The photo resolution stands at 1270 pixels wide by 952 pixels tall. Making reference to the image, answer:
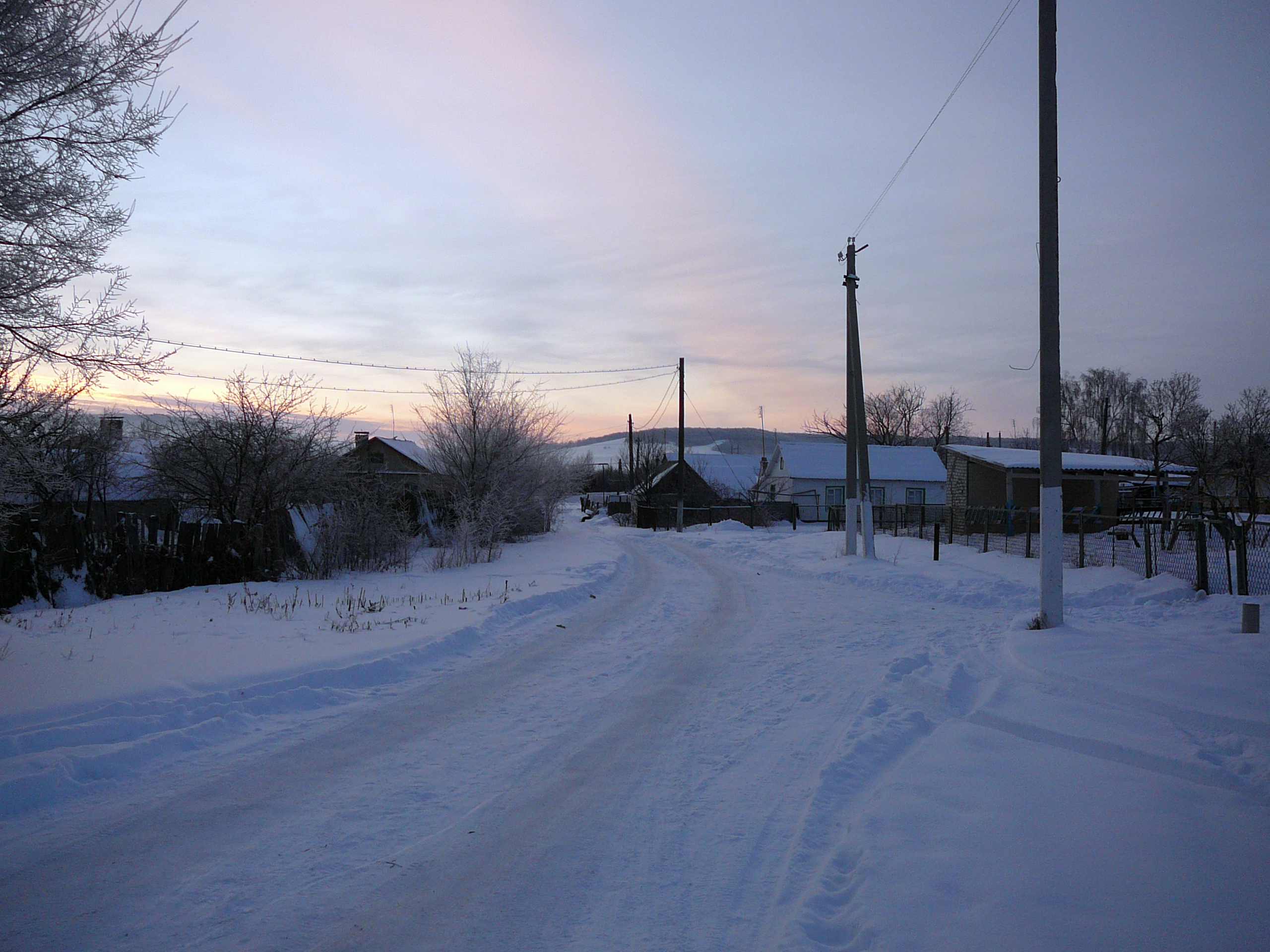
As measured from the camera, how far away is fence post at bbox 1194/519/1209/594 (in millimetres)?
12055

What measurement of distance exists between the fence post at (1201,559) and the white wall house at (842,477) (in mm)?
35285

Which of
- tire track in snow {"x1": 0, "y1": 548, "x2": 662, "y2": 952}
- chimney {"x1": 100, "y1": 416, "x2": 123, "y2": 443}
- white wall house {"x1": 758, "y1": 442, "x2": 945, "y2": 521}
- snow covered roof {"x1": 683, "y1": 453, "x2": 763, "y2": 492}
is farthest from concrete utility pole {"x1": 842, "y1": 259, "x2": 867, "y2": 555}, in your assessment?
snow covered roof {"x1": 683, "y1": 453, "x2": 763, "y2": 492}

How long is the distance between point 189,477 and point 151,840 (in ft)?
45.1

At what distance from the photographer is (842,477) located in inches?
1972

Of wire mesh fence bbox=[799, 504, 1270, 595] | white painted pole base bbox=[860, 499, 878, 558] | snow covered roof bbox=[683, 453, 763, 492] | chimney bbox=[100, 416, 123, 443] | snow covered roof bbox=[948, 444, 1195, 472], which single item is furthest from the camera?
snow covered roof bbox=[683, 453, 763, 492]

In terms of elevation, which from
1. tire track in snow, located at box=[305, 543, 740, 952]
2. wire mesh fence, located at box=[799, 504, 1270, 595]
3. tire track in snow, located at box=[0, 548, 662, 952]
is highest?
wire mesh fence, located at box=[799, 504, 1270, 595]

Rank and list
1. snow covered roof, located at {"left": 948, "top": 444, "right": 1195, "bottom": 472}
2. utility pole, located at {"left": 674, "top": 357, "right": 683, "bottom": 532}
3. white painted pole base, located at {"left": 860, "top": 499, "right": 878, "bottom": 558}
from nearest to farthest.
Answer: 1. white painted pole base, located at {"left": 860, "top": 499, "right": 878, "bottom": 558}
2. snow covered roof, located at {"left": 948, "top": 444, "right": 1195, "bottom": 472}
3. utility pole, located at {"left": 674, "top": 357, "right": 683, "bottom": 532}

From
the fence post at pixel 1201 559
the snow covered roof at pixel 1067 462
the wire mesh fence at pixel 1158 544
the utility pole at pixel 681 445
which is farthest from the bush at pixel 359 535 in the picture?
the snow covered roof at pixel 1067 462

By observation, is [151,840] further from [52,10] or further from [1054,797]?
[52,10]

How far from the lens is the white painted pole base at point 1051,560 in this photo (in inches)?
387

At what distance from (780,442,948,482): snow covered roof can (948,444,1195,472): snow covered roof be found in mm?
15808

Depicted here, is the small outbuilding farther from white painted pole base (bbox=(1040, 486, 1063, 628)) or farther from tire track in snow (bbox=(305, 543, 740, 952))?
tire track in snow (bbox=(305, 543, 740, 952))

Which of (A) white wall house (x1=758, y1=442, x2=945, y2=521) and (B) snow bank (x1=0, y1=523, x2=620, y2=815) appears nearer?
(B) snow bank (x1=0, y1=523, x2=620, y2=815)

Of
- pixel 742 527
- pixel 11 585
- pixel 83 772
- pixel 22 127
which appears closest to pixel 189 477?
pixel 11 585
